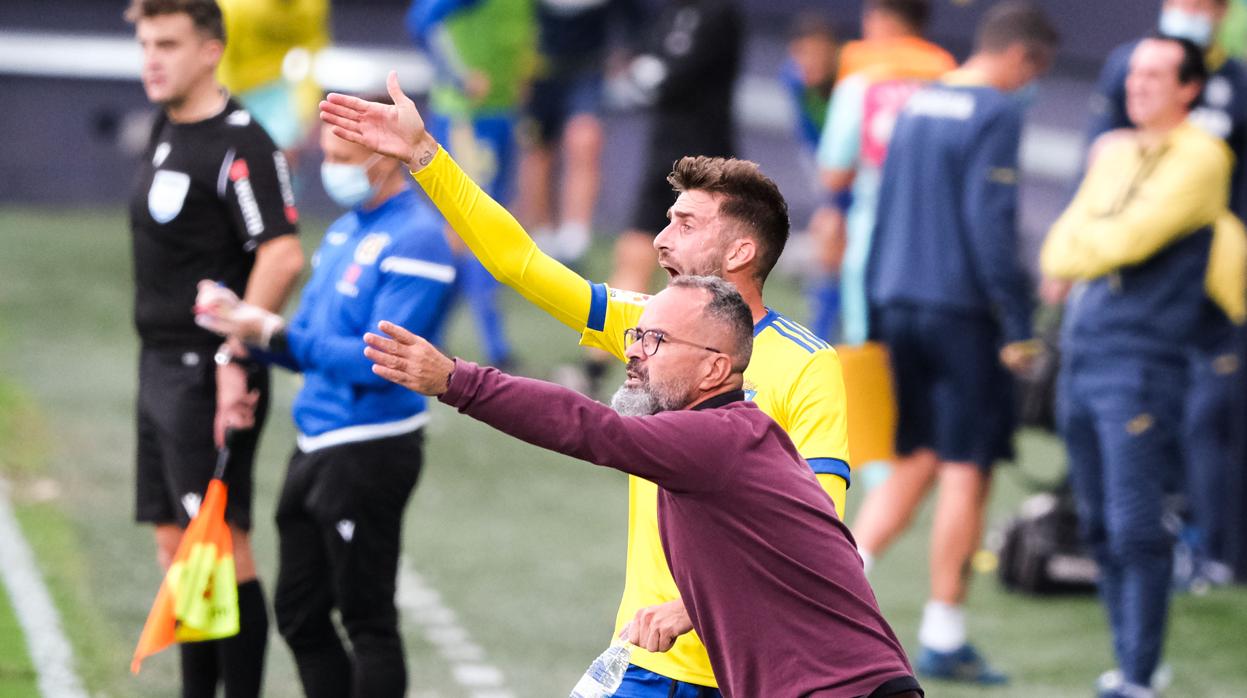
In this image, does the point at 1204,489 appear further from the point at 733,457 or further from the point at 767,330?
the point at 733,457

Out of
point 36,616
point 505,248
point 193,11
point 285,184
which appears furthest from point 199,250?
point 36,616

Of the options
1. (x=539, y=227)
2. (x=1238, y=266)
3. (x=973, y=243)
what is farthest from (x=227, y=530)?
(x=539, y=227)

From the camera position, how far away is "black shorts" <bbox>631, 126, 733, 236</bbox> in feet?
34.2

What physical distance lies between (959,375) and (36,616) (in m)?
3.58

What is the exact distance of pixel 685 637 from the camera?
4.12m

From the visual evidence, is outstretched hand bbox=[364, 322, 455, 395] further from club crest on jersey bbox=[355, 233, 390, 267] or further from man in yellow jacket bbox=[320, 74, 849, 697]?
club crest on jersey bbox=[355, 233, 390, 267]

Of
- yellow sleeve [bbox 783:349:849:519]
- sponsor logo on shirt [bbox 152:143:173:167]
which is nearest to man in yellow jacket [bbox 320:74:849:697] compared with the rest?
yellow sleeve [bbox 783:349:849:519]

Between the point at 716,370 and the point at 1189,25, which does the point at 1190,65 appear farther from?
the point at 716,370

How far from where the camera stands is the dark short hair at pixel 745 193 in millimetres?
4129

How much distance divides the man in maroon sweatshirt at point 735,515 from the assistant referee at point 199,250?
220cm

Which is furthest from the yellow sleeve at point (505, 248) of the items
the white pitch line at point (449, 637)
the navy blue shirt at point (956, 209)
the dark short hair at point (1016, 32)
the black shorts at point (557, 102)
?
the black shorts at point (557, 102)

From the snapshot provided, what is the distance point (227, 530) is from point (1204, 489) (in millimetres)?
5087

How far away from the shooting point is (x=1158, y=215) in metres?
6.42

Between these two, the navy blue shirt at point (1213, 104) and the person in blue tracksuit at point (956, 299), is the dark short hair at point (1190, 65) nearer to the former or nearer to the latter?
the person in blue tracksuit at point (956, 299)
